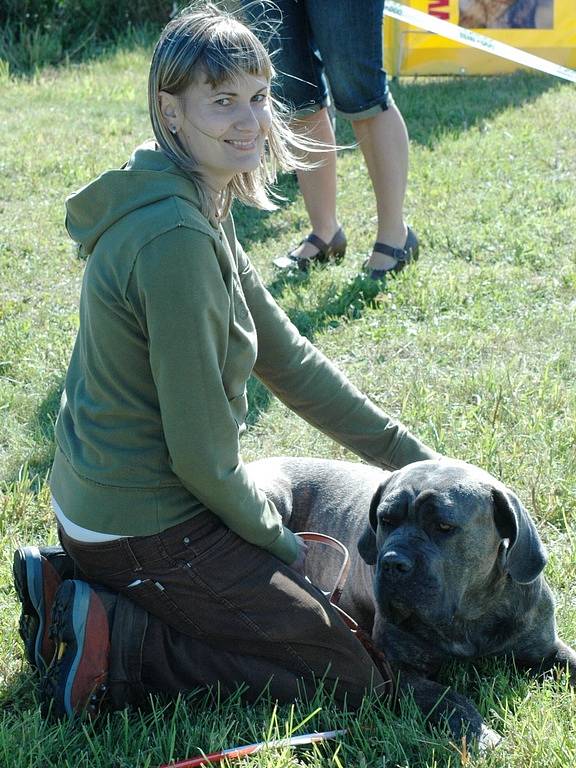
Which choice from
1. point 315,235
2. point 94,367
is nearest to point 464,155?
point 315,235

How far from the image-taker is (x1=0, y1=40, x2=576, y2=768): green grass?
2.87 m

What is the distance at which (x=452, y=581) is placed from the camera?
9.66 ft

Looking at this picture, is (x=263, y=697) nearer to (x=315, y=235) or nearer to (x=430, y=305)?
(x=430, y=305)

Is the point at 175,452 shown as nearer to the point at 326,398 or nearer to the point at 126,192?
the point at 126,192

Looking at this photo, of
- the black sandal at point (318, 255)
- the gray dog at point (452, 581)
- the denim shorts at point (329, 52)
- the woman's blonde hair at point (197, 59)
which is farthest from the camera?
the black sandal at point (318, 255)

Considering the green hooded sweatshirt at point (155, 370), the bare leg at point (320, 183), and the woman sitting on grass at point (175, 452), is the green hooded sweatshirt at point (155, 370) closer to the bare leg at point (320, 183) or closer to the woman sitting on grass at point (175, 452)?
the woman sitting on grass at point (175, 452)

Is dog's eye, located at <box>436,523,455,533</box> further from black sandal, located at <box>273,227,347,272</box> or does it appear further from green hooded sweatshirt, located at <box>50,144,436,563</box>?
black sandal, located at <box>273,227,347,272</box>

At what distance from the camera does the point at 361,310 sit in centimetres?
557

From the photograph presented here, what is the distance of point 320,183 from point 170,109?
10.4ft

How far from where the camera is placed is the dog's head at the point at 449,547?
2.91 meters

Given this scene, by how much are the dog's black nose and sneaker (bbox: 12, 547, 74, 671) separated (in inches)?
37.8

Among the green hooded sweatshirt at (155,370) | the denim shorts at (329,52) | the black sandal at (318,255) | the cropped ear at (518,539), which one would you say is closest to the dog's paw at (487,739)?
the cropped ear at (518,539)

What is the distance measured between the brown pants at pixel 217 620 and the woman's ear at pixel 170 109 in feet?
3.57

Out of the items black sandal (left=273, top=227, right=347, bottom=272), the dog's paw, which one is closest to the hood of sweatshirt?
the dog's paw
